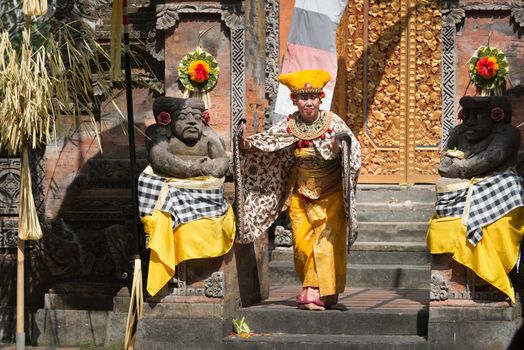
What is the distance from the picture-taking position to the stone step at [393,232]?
13.7 m

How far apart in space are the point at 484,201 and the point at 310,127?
1699 millimetres

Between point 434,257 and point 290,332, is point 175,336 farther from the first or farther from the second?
point 434,257

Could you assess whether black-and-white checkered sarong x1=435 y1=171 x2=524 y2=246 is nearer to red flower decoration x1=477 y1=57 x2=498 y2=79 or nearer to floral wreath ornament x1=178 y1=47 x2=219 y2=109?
red flower decoration x1=477 y1=57 x2=498 y2=79

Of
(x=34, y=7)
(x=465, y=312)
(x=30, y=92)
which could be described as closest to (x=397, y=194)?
(x=465, y=312)

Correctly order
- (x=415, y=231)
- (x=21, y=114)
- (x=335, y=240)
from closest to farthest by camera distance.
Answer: (x=21, y=114), (x=335, y=240), (x=415, y=231)

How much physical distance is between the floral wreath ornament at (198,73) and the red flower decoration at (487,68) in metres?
2.33

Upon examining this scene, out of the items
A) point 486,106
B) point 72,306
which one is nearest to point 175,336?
point 72,306

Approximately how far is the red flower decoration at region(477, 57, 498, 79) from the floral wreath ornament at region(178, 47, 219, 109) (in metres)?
2.33

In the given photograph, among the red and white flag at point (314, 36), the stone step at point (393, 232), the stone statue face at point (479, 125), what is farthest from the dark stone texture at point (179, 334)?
the red and white flag at point (314, 36)

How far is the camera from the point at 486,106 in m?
10.6

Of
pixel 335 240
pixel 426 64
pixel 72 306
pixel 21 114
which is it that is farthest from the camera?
pixel 426 64

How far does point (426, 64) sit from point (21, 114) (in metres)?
5.94

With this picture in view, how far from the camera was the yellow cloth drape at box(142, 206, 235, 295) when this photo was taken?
10555 millimetres

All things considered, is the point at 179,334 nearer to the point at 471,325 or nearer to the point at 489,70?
the point at 471,325
